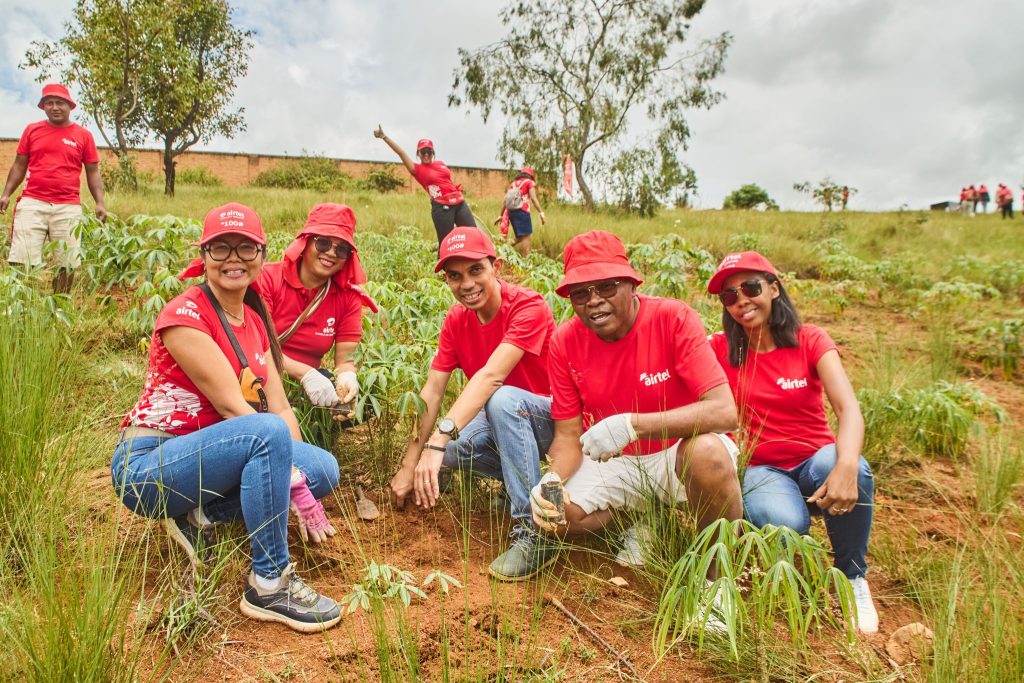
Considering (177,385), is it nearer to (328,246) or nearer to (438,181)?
(328,246)

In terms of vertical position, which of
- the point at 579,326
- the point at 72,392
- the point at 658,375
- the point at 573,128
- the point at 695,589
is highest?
the point at 573,128

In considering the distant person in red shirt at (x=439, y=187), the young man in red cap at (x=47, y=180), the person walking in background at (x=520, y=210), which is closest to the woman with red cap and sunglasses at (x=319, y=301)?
the young man in red cap at (x=47, y=180)

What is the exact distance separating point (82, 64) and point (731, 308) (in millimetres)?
15368

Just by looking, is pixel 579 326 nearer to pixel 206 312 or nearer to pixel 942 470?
pixel 206 312

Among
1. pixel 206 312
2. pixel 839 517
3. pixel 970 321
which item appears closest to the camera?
pixel 206 312

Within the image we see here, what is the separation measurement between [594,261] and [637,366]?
1.31 feet

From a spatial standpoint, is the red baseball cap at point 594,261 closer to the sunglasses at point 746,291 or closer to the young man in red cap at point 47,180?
the sunglasses at point 746,291

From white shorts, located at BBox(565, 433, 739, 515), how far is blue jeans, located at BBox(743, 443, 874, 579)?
0.56 ft

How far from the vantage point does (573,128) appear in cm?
1672

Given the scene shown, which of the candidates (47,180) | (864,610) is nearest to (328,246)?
(864,610)

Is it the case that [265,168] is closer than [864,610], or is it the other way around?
[864,610]

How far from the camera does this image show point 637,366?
2324 millimetres

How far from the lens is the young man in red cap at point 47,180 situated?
4.86m

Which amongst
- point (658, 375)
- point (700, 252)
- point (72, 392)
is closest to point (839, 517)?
point (658, 375)
